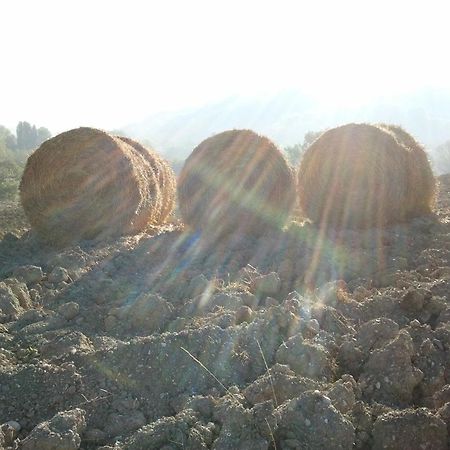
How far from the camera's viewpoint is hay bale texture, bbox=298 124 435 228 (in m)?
9.16

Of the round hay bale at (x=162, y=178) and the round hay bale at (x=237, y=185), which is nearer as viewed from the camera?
the round hay bale at (x=237, y=185)

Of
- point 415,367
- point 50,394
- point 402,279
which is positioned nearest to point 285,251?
point 402,279

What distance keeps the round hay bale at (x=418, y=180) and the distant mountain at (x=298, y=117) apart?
242 feet

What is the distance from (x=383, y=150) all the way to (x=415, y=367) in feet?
19.1

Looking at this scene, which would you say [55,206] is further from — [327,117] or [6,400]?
[327,117]

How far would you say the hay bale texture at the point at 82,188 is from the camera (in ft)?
31.3

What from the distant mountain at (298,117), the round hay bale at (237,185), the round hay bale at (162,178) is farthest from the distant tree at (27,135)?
the round hay bale at (237,185)

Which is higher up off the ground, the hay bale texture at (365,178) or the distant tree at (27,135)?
the distant tree at (27,135)

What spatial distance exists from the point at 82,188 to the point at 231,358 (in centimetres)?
642

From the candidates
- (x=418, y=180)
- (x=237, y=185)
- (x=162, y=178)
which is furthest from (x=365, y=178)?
(x=162, y=178)

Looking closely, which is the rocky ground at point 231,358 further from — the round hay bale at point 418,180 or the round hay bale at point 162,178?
the round hay bale at point 162,178

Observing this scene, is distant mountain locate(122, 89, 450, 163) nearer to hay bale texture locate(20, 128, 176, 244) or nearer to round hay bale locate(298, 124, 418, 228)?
hay bale texture locate(20, 128, 176, 244)

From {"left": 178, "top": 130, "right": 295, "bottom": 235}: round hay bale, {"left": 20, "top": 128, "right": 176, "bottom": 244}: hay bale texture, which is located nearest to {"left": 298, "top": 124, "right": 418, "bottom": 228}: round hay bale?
{"left": 178, "top": 130, "right": 295, "bottom": 235}: round hay bale

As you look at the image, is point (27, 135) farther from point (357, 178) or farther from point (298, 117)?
point (357, 178)
